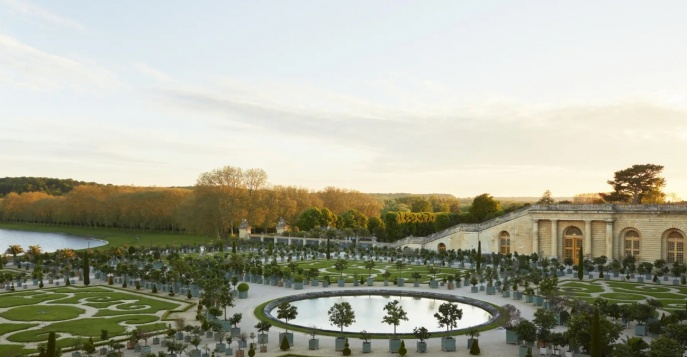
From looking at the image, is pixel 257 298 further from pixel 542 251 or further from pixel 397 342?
Result: pixel 542 251

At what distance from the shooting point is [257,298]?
41844 mm

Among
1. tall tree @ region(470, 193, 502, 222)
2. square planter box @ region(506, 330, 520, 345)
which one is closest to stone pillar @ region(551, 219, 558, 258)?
tall tree @ region(470, 193, 502, 222)

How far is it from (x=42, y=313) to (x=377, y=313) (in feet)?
73.4

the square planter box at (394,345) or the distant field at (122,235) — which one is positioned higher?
the distant field at (122,235)

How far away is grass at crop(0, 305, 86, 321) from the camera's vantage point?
34.7 m

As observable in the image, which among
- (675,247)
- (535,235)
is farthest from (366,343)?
(675,247)

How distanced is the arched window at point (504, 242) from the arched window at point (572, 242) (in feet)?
23.5

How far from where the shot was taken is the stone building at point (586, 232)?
59375 millimetres

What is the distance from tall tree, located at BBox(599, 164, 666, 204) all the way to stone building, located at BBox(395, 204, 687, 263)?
74.9ft

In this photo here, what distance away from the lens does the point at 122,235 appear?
370 feet

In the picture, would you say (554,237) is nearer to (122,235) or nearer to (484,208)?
(484,208)

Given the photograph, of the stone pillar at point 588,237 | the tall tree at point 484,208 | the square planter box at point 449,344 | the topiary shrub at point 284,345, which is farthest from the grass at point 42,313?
the tall tree at point 484,208

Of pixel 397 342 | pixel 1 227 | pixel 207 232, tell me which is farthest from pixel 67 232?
pixel 397 342

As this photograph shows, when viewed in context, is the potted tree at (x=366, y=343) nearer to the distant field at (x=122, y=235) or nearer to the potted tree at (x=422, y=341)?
the potted tree at (x=422, y=341)
